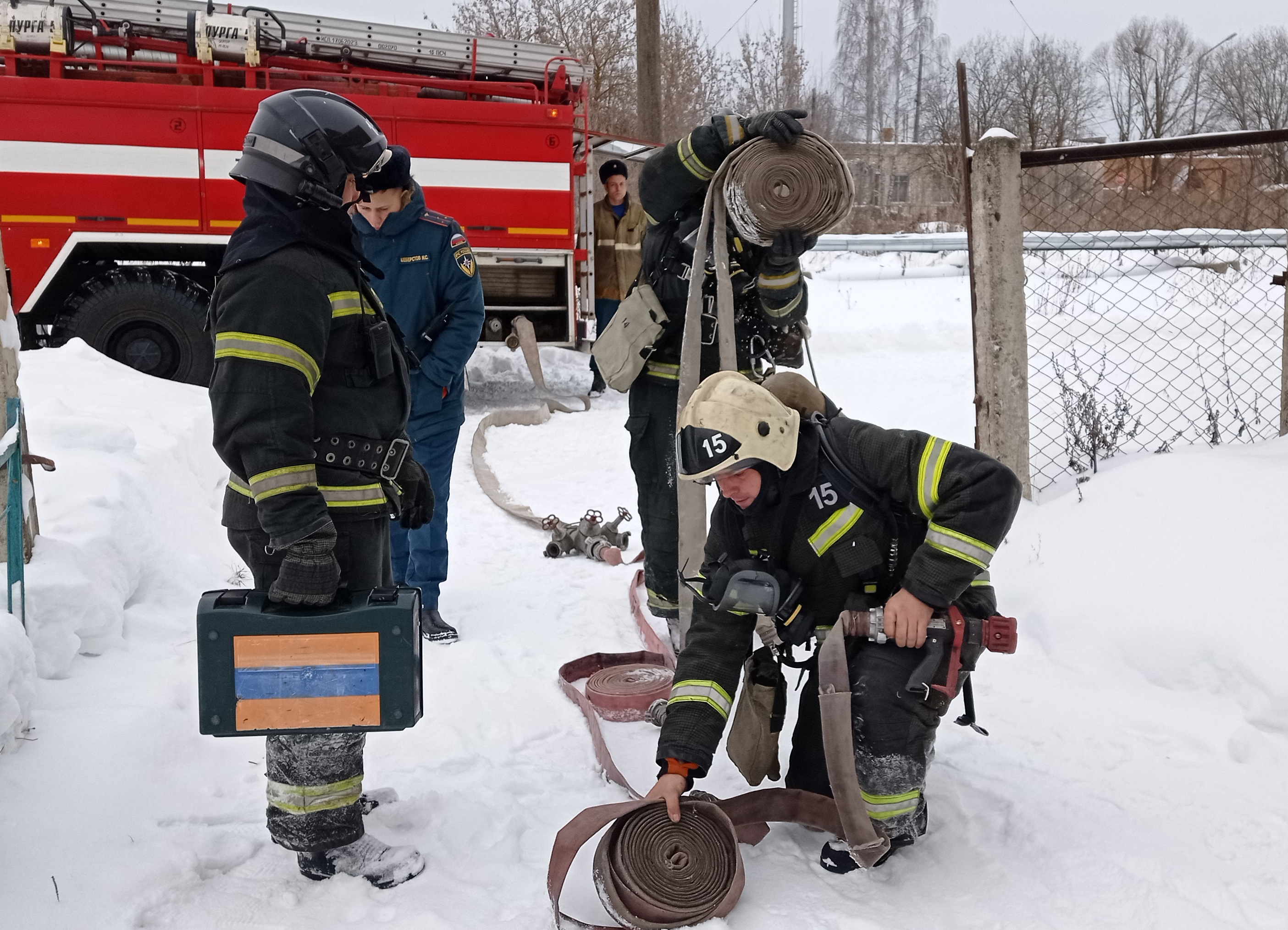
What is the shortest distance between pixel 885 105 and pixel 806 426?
1476 inches

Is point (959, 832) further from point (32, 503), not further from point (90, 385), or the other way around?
point (90, 385)

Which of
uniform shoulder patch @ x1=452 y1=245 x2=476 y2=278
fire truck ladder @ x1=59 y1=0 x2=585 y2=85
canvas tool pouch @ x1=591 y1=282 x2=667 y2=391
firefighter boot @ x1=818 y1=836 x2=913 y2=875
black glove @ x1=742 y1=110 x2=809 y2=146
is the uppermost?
fire truck ladder @ x1=59 y1=0 x2=585 y2=85

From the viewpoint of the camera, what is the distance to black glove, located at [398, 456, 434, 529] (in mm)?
2727

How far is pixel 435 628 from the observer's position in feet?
13.3

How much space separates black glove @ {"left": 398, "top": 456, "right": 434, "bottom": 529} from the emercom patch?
4.91 feet

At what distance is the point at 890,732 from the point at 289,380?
5.02 feet

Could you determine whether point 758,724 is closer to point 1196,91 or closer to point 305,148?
point 305,148

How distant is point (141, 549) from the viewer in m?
4.01

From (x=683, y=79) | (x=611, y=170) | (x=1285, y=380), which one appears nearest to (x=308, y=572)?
(x=1285, y=380)

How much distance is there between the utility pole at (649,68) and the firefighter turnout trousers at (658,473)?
870 centimetres

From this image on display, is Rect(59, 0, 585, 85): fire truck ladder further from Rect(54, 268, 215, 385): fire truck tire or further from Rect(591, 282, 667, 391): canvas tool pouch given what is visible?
Rect(591, 282, 667, 391): canvas tool pouch

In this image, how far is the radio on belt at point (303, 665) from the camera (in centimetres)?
221

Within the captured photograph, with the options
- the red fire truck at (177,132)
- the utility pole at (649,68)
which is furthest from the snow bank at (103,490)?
the utility pole at (649,68)

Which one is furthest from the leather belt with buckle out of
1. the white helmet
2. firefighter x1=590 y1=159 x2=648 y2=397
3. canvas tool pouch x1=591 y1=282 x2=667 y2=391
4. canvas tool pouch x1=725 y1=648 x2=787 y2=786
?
firefighter x1=590 y1=159 x2=648 y2=397
